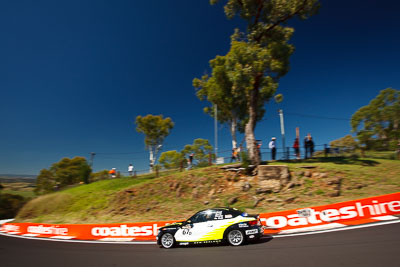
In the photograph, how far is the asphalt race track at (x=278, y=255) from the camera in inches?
199

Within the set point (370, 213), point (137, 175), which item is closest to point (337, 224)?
point (370, 213)

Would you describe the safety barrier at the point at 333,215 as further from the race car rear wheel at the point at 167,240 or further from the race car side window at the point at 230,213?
the race car rear wheel at the point at 167,240

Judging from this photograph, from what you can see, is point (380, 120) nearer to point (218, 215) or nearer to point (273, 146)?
point (273, 146)

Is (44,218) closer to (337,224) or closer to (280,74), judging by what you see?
(337,224)

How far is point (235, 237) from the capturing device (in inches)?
297

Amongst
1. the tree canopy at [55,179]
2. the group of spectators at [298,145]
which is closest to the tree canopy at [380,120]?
the group of spectators at [298,145]

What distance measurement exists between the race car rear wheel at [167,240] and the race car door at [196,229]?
233 millimetres

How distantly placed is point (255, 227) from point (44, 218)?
836 inches

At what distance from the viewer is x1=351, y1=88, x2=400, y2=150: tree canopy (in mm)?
31922

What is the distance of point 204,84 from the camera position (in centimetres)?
3038

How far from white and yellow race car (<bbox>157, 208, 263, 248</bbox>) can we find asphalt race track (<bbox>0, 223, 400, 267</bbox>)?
0.31 m

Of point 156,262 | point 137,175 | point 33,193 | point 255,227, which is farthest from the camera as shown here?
point 33,193

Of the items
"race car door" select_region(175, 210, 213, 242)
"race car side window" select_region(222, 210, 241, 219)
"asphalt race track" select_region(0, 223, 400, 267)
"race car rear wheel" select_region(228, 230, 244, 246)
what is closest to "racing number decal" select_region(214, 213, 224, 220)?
"race car side window" select_region(222, 210, 241, 219)

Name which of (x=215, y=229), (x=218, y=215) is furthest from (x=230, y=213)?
(x=215, y=229)
